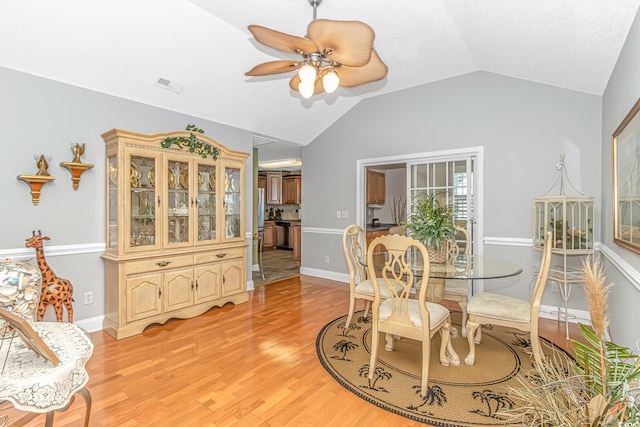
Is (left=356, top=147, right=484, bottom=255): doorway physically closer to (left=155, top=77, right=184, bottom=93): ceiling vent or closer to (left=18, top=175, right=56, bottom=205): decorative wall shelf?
(left=155, top=77, right=184, bottom=93): ceiling vent

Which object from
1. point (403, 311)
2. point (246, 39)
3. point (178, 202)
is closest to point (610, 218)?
point (403, 311)

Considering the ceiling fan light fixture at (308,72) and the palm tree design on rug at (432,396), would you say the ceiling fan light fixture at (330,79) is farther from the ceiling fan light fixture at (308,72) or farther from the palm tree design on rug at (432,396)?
the palm tree design on rug at (432,396)

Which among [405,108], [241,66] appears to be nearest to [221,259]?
[241,66]

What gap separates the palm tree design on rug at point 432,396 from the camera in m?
2.07

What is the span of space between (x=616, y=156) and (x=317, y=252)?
4188mm

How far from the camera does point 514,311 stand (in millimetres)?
2418

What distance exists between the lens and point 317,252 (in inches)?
227

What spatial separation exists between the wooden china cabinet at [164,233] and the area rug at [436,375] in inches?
60.8

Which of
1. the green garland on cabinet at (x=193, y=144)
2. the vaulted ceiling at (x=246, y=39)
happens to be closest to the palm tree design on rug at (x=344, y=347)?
the green garland on cabinet at (x=193, y=144)

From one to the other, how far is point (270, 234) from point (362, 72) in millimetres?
7151

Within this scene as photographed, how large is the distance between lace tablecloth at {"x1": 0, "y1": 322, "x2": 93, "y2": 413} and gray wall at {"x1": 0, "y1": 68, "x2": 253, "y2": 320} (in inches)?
67.6

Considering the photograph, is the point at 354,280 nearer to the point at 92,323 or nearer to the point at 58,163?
the point at 92,323

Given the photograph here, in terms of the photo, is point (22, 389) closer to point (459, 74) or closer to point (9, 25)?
point (9, 25)

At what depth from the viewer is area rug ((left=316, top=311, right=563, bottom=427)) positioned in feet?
6.61
